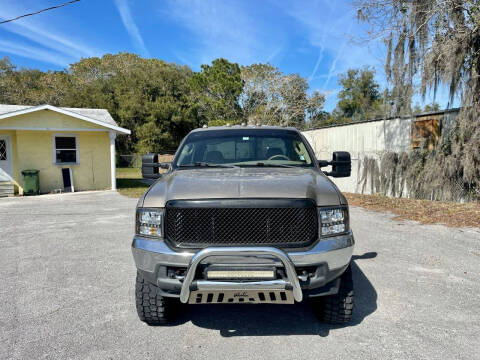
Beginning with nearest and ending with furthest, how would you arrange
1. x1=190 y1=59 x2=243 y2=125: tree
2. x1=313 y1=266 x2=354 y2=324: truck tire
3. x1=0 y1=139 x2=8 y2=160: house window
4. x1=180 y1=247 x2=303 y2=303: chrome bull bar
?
x1=180 y1=247 x2=303 y2=303: chrome bull bar → x1=313 y1=266 x2=354 y2=324: truck tire → x1=0 y1=139 x2=8 y2=160: house window → x1=190 y1=59 x2=243 y2=125: tree

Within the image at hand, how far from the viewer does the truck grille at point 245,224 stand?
8.70ft

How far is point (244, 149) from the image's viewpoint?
412 cm

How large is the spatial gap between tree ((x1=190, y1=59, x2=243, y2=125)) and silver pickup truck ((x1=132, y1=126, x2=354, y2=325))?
24907 millimetres

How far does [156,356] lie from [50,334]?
3.52 feet

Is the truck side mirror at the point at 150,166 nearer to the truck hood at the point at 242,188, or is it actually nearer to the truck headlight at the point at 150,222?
the truck hood at the point at 242,188

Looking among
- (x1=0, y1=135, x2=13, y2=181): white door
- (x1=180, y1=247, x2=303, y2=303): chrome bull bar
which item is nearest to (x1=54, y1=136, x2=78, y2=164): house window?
(x1=0, y1=135, x2=13, y2=181): white door

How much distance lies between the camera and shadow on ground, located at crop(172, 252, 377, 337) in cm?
306

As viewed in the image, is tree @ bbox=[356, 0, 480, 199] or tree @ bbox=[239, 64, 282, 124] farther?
tree @ bbox=[239, 64, 282, 124]

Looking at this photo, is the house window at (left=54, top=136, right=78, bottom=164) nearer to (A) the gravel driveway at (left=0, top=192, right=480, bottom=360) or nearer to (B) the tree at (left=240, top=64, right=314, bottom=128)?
(A) the gravel driveway at (left=0, top=192, right=480, bottom=360)

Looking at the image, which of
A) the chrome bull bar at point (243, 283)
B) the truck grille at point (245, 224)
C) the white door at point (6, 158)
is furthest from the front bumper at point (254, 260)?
the white door at point (6, 158)

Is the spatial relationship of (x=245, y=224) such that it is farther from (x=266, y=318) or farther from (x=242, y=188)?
(x=266, y=318)

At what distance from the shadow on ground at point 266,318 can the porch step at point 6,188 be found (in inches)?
521

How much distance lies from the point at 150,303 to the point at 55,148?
1355 cm

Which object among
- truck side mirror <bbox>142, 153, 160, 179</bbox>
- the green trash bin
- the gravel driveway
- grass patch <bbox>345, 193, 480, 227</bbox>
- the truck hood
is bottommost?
the gravel driveway
